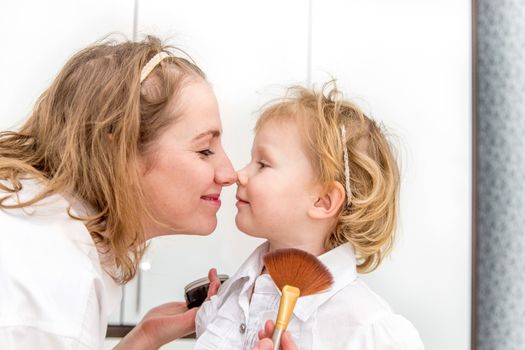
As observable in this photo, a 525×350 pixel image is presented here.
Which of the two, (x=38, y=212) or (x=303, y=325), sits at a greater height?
(x=38, y=212)

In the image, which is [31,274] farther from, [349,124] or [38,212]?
[349,124]

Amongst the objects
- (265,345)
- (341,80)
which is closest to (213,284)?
(265,345)

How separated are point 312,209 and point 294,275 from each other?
14 centimetres

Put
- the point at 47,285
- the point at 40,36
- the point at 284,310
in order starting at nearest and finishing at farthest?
the point at 47,285, the point at 284,310, the point at 40,36

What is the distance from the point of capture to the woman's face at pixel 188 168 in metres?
0.96

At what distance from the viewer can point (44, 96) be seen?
962mm

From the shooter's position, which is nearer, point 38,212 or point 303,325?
point 38,212

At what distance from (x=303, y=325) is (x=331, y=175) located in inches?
8.1

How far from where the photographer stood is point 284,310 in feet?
2.72

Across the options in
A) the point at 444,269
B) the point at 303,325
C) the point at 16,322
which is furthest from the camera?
the point at 444,269

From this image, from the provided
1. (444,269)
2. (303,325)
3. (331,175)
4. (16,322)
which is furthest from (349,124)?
(16,322)

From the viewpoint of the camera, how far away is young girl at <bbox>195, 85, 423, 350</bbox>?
36.6 inches

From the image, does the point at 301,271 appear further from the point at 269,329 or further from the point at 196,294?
the point at 196,294

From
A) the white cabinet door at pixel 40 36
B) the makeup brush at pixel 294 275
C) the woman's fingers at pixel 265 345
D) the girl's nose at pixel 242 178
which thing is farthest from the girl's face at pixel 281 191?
the white cabinet door at pixel 40 36
